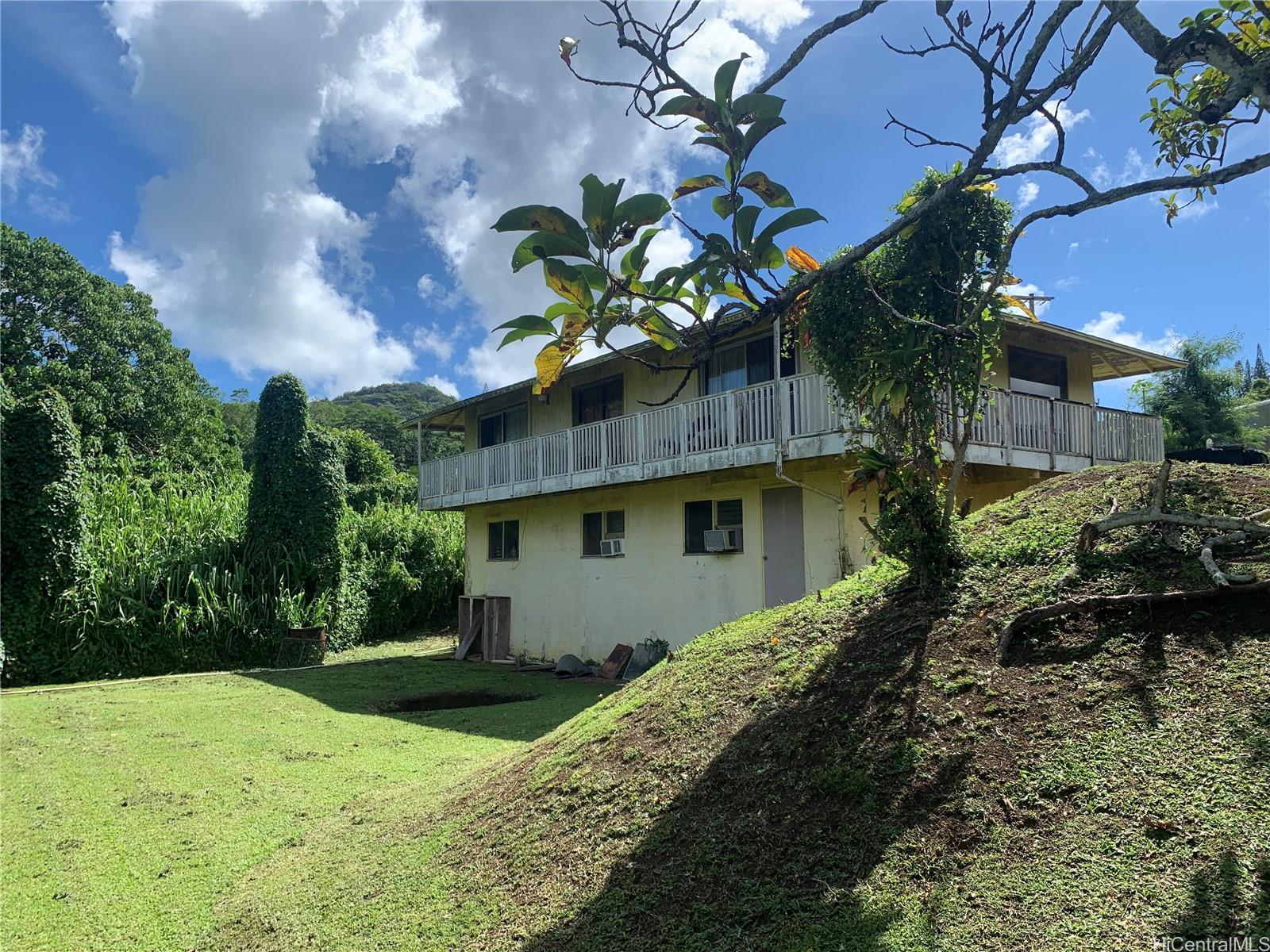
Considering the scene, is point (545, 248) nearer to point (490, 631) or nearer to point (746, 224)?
point (746, 224)

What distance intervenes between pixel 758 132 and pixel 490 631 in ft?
55.9

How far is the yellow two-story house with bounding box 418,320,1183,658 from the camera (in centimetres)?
1175

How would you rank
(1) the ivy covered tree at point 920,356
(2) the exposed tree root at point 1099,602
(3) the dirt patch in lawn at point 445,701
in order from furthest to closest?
(3) the dirt patch in lawn at point 445,701
(1) the ivy covered tree at point 920,356
(2) the exposed tree root at point 1099,602

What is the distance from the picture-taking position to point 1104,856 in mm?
2527

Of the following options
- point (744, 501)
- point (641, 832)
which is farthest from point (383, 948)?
point (744, 501)

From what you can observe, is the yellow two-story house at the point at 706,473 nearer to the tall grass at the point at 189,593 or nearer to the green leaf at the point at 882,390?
the tall grass at the point at 189,593

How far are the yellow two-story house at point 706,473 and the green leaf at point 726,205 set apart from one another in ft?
23.5

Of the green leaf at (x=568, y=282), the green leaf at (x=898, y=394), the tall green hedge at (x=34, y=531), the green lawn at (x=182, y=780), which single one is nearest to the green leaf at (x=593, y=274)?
the green leaf at (x=568, y=282)

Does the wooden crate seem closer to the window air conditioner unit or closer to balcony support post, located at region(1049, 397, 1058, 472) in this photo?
the window air conditioner unit

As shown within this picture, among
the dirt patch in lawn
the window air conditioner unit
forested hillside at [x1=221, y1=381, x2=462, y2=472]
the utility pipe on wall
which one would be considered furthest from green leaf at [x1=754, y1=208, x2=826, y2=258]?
forested hillside at [x1=221, y1=381, x2=462, y2=472]

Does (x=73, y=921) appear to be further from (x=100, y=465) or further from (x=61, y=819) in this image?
(x=100, y=465)

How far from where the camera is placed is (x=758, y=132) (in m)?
2.83

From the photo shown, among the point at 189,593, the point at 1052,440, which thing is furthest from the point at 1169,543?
the point at 189,593

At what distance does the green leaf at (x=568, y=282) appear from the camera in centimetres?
274
